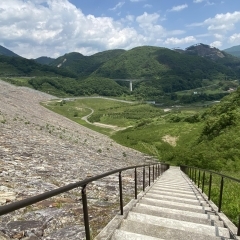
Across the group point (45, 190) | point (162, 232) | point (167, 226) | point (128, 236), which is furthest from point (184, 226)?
point (45, 190)

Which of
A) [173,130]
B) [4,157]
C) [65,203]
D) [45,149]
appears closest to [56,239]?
[65,203]

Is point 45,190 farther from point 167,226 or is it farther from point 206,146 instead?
point 206,146

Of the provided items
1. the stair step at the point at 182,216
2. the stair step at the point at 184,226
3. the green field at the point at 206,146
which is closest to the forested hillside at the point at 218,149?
the green field at the point at 206,146

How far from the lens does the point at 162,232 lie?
477 centimetres

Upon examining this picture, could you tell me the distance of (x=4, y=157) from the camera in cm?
1121

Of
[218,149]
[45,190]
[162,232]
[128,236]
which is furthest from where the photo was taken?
[218,149]

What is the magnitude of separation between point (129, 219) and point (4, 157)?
25.5 feet

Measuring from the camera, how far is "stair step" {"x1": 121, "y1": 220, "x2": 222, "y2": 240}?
462 centimetres

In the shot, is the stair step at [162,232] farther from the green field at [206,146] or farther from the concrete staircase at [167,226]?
the green field at [206,146]

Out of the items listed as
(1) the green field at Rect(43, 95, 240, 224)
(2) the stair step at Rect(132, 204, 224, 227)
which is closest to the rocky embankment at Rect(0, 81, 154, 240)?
(2) the stair step at Rect(132, 204, 224, 227)

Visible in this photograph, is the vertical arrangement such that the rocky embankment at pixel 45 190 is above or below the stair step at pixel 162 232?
below

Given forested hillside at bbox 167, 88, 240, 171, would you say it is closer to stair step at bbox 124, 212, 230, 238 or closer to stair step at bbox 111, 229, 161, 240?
stair step at bbox 124, 212, 230, 238

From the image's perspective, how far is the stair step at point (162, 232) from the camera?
4.62 metres

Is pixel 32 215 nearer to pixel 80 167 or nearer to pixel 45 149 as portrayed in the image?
pixel 80 167
